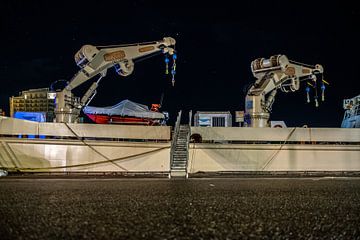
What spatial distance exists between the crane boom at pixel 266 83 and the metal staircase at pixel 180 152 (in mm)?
3874

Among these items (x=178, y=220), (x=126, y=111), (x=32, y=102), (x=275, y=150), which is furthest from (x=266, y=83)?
(x=32, y=102)

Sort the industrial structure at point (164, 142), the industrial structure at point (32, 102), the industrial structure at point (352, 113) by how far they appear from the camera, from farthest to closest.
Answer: the industrial structure at point (32, 102) < the industrial structure at point (352, 113) < the industrial structure at point (164, 142)

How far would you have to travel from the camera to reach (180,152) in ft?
55.6

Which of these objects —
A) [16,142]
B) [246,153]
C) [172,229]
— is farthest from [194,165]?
[172,229]

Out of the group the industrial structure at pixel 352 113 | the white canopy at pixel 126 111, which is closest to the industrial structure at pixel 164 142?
the white canopy at pixel 126 111

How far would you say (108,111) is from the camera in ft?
71.2

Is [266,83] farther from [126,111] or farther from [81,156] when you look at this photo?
[81,156]

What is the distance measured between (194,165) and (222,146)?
1.64m

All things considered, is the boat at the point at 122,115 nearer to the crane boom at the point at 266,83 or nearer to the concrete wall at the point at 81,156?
the concrete wall at the point at 81,156

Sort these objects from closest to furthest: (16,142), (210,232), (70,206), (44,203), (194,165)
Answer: (210,232) < (70,206) < (44,203) < (16,142) < (194,165)

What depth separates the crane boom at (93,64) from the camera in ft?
61.0

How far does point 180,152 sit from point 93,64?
6.41 metres

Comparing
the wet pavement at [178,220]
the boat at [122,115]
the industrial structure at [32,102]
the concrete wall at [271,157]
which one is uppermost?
the industrial structure at [32,102]

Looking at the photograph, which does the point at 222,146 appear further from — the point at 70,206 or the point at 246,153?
the point at 70,206
